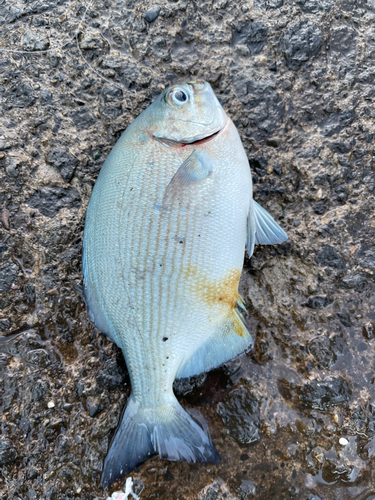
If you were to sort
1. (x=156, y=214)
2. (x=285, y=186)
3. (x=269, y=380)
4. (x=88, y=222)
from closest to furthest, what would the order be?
(x=156, y=214) < (x=88, y=222) < (x=269, y=380) < (x=285, y=186)

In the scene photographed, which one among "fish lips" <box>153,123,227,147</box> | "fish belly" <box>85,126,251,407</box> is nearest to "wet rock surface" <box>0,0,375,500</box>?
"fish belly" <box>85,126,251,407</box>

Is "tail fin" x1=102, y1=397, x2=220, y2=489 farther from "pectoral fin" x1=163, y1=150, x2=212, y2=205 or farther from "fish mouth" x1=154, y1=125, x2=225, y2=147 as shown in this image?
"fish mouth" x1=154, y1=125, x2=225, y2=147

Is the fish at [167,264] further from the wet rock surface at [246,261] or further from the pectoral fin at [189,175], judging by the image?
the wet rock surface at [246,261]

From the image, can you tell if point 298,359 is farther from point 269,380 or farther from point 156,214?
point 156,214

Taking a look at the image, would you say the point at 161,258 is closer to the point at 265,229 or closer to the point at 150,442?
the point at 265,229

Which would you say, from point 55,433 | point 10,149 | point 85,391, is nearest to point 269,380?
point 85,391
